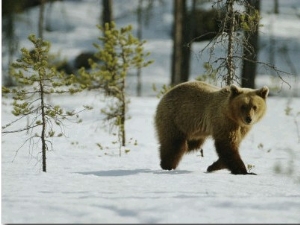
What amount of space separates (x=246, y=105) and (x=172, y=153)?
1.58m

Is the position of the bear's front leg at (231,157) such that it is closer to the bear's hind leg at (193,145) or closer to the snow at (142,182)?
the snow at (142,182)

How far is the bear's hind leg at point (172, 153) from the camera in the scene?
8.32m

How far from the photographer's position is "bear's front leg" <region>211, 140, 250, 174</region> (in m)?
7.46

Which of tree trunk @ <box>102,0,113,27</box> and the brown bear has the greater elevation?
tree trunk @ <box>102,0,113,27</box>

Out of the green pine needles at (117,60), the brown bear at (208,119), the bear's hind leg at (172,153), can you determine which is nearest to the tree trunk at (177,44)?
the green pine needles at (117,60)

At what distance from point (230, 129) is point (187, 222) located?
3839 millimetres

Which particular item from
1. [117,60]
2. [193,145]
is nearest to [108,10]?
[117,60]

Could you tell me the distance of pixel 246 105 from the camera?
7305 mm

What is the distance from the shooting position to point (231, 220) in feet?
12.8

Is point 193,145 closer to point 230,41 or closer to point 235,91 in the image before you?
point 235,91

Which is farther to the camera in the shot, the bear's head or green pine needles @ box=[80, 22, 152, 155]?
green pine needles @ box=[80, 22, 152, 155]

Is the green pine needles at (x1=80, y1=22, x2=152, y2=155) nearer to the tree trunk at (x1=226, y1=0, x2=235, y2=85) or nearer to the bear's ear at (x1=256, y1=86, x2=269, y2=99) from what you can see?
the tree trunk at (x1=226, y1=0, x2=235, y2=85)

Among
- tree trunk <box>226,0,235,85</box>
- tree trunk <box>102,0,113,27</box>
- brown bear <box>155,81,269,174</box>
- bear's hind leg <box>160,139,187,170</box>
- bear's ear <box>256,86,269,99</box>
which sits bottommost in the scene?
bear's hind leg <box>160,139,187,170</box>

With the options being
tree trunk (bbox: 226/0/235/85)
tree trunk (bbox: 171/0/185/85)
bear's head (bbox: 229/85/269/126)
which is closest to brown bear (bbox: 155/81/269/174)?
bear's head (bbox: 229/85/269/126)
